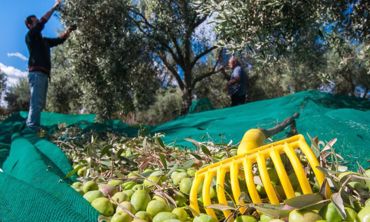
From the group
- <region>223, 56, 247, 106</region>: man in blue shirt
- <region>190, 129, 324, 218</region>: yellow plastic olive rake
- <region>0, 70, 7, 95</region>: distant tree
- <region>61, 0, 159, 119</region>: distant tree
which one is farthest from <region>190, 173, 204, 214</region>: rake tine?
<region>0, 70, 7, 95</region>: distant tree

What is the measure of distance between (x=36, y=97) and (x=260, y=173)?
6.33m

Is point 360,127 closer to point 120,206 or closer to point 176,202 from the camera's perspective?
point 176,202

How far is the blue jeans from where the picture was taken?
685 centimetres

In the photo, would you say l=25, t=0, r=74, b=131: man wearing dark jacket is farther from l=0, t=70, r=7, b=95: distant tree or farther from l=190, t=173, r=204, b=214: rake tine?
l=0, t=70, r=7, b=95: distant tree

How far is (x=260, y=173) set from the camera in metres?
1.42

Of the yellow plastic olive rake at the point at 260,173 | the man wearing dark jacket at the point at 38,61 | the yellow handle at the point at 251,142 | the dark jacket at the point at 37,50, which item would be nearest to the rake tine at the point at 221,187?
the yellow plastic olive rake at the point at 260,173

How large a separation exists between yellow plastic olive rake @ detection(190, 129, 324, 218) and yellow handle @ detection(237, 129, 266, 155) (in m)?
0.21

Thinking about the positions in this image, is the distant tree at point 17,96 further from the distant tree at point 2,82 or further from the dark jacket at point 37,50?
the dark jacket at point 37,50

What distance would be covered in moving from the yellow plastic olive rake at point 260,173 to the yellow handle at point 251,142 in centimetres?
21

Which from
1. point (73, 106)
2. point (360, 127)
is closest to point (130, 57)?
point (360, 127)

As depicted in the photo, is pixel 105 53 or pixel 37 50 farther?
pixel 105 53

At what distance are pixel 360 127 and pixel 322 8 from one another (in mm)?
4379

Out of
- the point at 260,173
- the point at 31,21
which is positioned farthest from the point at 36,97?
the point at 260,173

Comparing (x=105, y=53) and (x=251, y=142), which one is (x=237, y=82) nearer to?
(x=105, y=53)
